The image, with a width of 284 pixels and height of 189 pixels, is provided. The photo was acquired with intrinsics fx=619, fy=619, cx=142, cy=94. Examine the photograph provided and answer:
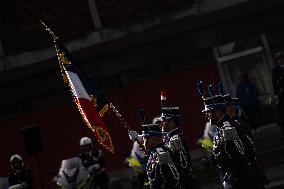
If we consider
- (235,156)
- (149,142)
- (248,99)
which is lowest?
(235,156)

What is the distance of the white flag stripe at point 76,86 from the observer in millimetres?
8547

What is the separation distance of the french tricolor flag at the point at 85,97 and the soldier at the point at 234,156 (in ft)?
5.39

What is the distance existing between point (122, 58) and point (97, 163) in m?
4.98

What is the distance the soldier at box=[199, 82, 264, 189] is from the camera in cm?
748

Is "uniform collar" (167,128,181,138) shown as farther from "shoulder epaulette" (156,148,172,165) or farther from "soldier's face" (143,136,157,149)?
"shoulder epaulette" (156,148,172,165)

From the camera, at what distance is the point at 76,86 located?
8602 millimetres

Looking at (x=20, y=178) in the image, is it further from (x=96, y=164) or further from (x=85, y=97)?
(x=85, y=97)

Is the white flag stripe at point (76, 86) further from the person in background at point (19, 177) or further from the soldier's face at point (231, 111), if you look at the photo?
the person in background at point (19, 177)

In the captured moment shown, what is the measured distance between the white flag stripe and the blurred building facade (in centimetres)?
871

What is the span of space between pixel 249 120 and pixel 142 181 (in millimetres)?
3501

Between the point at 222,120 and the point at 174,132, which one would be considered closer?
the point at 222,120

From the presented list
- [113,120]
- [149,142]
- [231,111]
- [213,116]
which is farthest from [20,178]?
[231,111]

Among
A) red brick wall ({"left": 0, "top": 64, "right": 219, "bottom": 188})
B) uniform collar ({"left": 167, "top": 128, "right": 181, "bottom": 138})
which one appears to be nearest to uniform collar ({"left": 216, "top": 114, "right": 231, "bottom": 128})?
uniform collar ({"left": 167, "top": 128, "right": 181, "bottom": 138})

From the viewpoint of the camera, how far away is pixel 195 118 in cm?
1820
